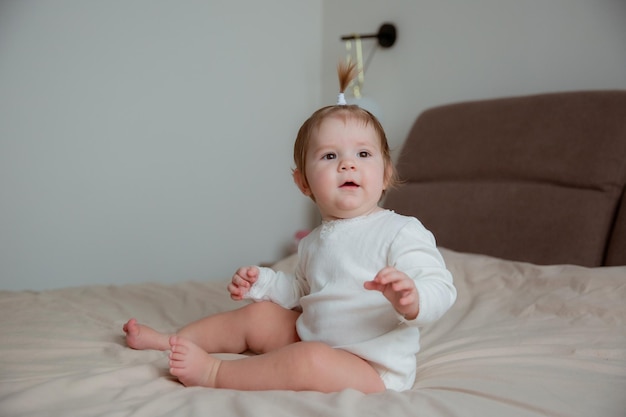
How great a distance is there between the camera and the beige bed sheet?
2.89 ft

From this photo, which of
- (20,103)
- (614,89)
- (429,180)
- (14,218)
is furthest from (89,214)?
(614,89)

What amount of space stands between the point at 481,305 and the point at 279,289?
0.54 metres

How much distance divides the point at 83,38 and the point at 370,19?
1.35m

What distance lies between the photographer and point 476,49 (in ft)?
8.12

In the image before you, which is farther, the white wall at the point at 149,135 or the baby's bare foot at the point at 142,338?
the white wall at the point at 149,135

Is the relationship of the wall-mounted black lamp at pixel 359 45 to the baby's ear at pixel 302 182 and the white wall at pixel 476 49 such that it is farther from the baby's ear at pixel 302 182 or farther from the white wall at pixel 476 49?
the baby's ear at pixel 302 182

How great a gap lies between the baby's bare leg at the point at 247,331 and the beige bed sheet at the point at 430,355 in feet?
0.32

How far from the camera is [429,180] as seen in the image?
7.48 feet

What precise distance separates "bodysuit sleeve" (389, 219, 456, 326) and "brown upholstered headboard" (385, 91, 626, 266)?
33.7 inches

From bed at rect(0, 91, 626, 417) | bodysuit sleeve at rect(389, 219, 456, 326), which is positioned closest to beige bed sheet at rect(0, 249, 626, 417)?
bed at rect(0, 91, 626, 417)

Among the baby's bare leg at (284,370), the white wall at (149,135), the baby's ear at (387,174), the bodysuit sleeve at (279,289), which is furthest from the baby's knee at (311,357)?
the white wall at (149,135)

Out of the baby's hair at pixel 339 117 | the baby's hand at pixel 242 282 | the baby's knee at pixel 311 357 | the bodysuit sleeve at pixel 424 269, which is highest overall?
the baby's hair at pixel 339 117

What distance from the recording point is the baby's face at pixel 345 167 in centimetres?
115

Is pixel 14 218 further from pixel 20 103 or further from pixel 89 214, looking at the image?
pixel 20 103
